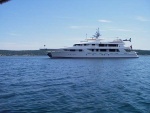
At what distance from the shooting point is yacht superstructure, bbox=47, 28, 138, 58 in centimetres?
7744

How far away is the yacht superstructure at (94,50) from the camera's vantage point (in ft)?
254

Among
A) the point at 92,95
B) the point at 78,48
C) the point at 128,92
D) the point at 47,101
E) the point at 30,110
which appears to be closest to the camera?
the point at 30,110

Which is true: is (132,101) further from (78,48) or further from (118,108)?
(78,48)

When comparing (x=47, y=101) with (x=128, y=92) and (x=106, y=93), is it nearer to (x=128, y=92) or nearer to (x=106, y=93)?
(x=106, y=93)

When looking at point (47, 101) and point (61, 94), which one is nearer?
point (47, 101)

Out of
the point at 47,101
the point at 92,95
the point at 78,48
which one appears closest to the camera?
the point at 47,101

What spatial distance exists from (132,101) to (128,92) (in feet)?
9.44

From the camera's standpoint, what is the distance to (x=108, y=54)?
80.0m

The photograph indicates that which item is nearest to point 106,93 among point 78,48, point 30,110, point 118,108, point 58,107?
point 118,108

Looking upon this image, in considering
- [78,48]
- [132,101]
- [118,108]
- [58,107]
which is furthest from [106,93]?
[78,48]

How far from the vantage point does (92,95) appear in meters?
15.0

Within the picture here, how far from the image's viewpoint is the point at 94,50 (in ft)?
258

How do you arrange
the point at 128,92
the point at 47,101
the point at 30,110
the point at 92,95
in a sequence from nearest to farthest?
the point at 30,110, the point at 47,101, the point at 92,95, the point at 128,92

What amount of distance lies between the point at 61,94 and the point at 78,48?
204 ft
